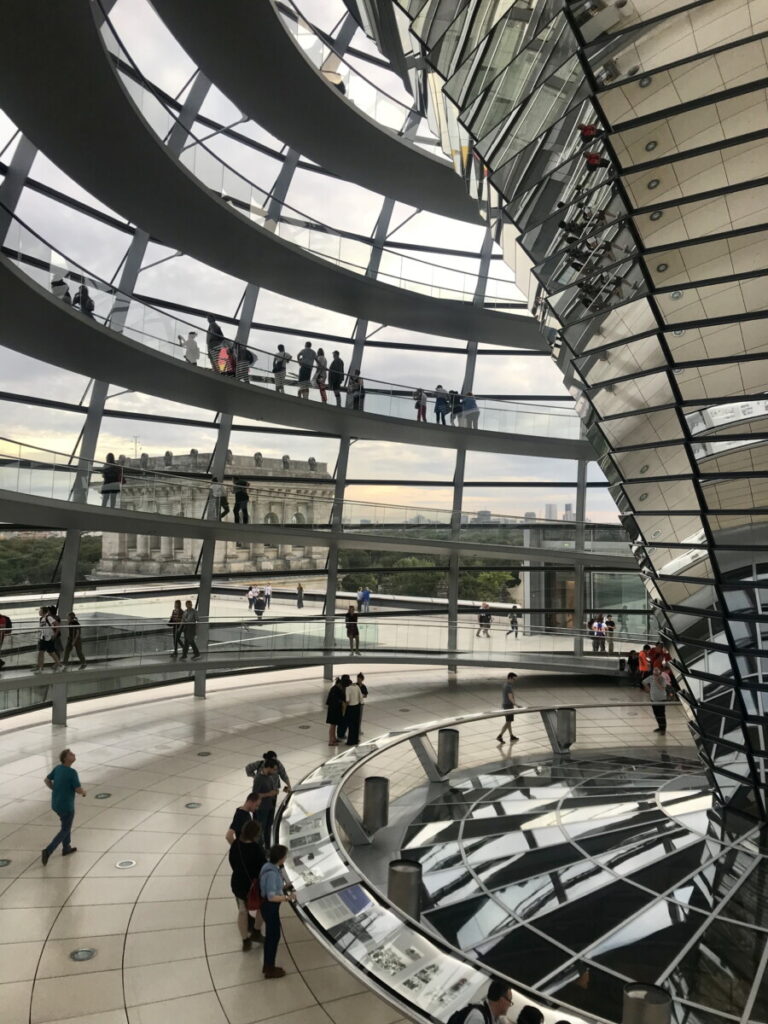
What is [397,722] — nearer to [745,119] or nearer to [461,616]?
[461,616]

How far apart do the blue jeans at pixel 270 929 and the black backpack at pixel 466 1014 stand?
10.0 ft

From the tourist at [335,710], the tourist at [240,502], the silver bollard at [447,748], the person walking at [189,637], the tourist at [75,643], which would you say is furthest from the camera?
the tourist at [240,502]

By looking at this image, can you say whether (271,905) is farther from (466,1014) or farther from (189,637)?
(189,637)

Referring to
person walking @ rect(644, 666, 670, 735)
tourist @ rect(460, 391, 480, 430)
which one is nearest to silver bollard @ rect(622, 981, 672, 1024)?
person walking @ rect(644, 666, 670, 735)

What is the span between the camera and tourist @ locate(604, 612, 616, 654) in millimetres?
26577

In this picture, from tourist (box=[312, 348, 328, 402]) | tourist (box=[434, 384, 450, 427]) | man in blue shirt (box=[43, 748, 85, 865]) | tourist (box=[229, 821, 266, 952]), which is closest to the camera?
tourist (box=[229, 821, 266, 952])

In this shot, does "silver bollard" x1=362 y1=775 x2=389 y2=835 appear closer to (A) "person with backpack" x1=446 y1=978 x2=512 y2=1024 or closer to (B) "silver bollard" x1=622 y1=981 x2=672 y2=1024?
(A) "person with backpack" x1=446 y1=978 x2=512 y2=1024

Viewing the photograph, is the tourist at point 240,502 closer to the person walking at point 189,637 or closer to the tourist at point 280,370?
the tourist at point 280,370

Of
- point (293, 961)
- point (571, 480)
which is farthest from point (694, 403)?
point (571, 480)

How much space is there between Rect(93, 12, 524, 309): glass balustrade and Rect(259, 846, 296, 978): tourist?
53.5 feet

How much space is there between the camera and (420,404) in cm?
2595

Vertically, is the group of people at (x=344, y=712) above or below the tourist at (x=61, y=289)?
below

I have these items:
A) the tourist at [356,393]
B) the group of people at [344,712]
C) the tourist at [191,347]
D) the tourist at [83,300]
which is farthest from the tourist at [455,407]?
the tourist at [83,300]

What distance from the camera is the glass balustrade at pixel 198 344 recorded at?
54.6ft
